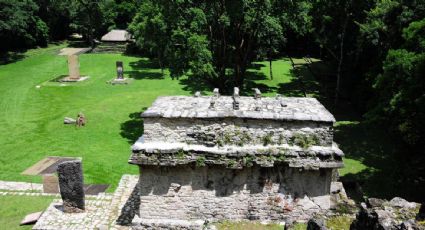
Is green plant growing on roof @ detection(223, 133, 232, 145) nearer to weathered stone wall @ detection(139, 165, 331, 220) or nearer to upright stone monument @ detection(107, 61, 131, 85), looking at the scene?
weathered stone wall @ detection(139, 165, 331, 220)

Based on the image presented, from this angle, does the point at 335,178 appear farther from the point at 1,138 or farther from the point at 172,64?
the point at 1,138

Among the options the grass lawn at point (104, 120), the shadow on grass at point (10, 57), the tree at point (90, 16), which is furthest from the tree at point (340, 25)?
the shadow on grass at point (10, 57)

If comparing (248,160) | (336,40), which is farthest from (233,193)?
(336,40)

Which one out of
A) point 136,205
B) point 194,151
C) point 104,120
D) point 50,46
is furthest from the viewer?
point 50,46

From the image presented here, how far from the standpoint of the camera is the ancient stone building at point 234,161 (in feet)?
38.4

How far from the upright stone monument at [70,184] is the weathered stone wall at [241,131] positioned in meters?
3.87

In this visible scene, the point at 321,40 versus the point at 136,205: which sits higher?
the point at 321,40

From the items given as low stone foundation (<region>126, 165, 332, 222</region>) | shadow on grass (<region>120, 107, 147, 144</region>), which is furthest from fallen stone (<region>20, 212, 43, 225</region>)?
shadow on grass (<region>120, 107, 147, 144</region>)

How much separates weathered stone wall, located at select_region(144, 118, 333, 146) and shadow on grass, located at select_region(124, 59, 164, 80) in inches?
1020

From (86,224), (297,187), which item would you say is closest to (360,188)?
(297,187)

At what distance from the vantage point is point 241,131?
11812 millimetres

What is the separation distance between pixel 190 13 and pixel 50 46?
42.4m

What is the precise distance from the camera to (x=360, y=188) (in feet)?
53.9

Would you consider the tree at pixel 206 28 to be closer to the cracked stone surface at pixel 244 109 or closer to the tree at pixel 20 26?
the cracked stone surface at pixel 244 109
